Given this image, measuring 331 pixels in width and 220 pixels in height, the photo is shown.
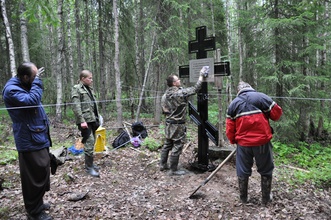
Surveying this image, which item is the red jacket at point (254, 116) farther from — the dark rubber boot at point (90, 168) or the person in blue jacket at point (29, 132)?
the dark rubber boot at point (90, 168)

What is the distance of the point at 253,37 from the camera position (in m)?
10.1

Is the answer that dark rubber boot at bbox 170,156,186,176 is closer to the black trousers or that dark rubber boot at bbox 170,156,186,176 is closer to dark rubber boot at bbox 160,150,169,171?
dark rubber boot at bbox 160,150,169,171

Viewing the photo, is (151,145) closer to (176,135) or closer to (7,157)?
(176,135)

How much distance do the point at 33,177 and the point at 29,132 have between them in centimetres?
68

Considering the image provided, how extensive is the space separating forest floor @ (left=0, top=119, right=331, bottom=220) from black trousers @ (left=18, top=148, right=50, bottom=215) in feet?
1.42

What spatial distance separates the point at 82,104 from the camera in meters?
Result: 5.43

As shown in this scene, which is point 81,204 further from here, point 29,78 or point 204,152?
point 204,152

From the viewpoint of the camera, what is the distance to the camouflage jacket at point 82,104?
5.28 m

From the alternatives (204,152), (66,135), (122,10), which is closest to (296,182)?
(204,152)

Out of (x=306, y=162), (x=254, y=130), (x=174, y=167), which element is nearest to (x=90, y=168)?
(x=174, y=167)

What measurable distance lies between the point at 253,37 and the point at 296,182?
6.57 metres

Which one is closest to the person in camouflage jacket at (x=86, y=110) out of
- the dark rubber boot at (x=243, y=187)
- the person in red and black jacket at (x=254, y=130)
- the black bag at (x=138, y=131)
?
the person in red and black jacket at (x=254, y=130)

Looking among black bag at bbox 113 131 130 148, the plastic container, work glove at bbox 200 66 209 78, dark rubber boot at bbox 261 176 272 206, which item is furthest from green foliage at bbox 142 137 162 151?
dark rubber boot at bbox 261 176 272 206

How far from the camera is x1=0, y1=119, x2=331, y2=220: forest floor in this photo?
3.97m
